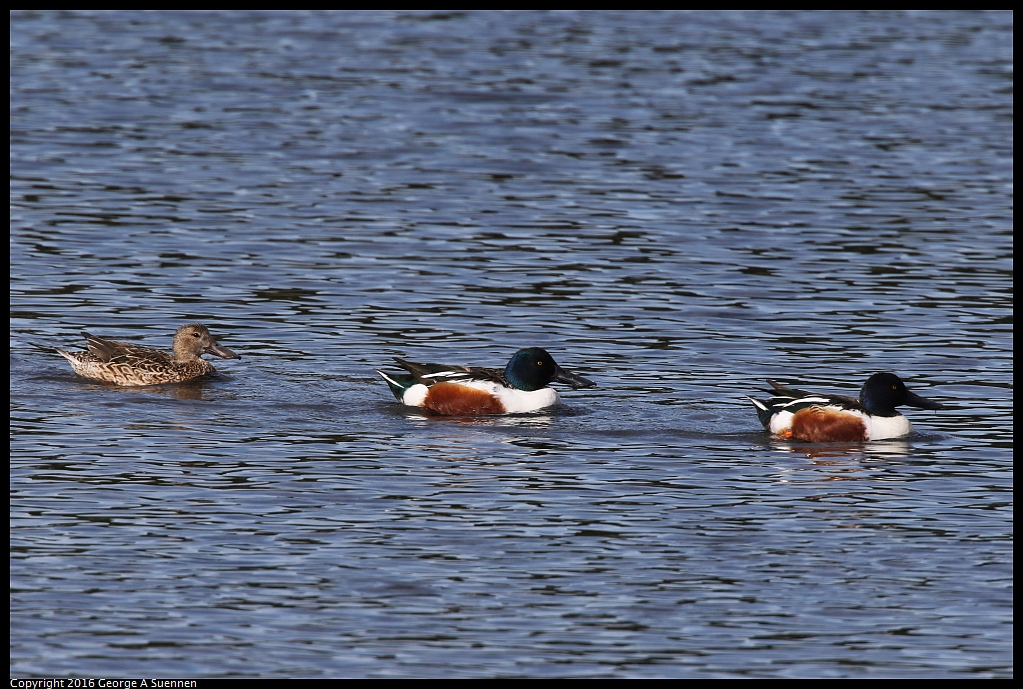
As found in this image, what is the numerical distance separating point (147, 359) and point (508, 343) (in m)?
3.33

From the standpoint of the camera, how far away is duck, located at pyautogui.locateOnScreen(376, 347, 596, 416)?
1437cm

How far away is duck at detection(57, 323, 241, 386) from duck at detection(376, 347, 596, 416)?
1827 mm

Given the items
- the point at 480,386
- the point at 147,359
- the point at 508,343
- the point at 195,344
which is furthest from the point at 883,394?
the point at 147,359

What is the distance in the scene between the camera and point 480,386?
1454 cm

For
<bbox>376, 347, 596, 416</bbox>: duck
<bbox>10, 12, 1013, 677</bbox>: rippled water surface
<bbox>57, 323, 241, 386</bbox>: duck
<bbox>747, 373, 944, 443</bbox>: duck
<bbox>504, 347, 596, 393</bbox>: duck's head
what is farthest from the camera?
<bbox>57, 323, 241, 386</bbox>: duck

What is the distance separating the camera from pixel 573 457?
12922mm

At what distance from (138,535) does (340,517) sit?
125 centimetres

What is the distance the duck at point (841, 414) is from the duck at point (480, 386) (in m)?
1.79

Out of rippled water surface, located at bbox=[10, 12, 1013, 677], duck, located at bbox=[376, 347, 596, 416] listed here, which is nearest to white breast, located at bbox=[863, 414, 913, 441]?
rippled water surface, located at bbox=[10, 12, 1013, 677]

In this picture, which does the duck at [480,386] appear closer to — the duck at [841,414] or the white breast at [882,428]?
the duck at [841,414]

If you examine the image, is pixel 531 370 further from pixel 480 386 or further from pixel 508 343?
pixel 508 343

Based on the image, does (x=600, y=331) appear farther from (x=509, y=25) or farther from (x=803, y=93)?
(x=509, y=25)

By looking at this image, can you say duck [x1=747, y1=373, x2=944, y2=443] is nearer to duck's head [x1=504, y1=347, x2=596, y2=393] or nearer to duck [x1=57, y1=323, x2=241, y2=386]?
duck's head [x1=504, y1=347, x2=596, y2=393]
